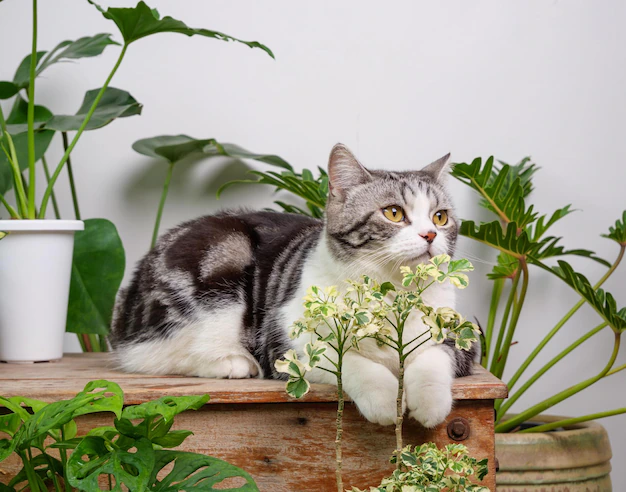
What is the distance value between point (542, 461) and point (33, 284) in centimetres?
121

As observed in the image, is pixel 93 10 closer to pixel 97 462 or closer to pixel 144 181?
pixel 144 181

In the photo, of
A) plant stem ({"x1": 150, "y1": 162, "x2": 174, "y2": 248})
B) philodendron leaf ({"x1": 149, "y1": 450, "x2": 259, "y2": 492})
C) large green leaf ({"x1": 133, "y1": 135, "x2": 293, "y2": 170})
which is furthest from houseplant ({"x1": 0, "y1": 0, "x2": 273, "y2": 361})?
philodendron leaf ({"x1": 149, "y1": 450, "x2": 259, "y2": 492})

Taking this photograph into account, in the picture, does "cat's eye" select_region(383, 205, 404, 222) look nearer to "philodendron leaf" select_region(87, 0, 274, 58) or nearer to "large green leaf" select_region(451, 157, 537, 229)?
"large green leaf" select_region(451, 157, 537, 229)

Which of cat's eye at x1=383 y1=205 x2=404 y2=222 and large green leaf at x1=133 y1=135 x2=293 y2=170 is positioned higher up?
large green leaf at x1=133 y1=135 x2=293 y2=170

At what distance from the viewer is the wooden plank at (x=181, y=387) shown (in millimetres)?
1042

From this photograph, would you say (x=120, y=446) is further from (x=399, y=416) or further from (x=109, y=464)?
(x=399, y=416)

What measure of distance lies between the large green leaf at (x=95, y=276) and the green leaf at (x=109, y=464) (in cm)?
80

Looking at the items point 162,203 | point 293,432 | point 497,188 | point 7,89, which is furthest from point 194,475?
point 7,89

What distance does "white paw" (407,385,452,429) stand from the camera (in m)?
0.94

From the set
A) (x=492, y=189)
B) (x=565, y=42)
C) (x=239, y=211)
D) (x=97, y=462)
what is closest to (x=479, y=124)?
(x=565, y=42)

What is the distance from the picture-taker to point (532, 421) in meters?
1.70

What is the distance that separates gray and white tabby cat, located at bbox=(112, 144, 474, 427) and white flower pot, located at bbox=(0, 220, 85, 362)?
5.9 inches

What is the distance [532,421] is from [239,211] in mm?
961

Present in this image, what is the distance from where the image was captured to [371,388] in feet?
3.13
